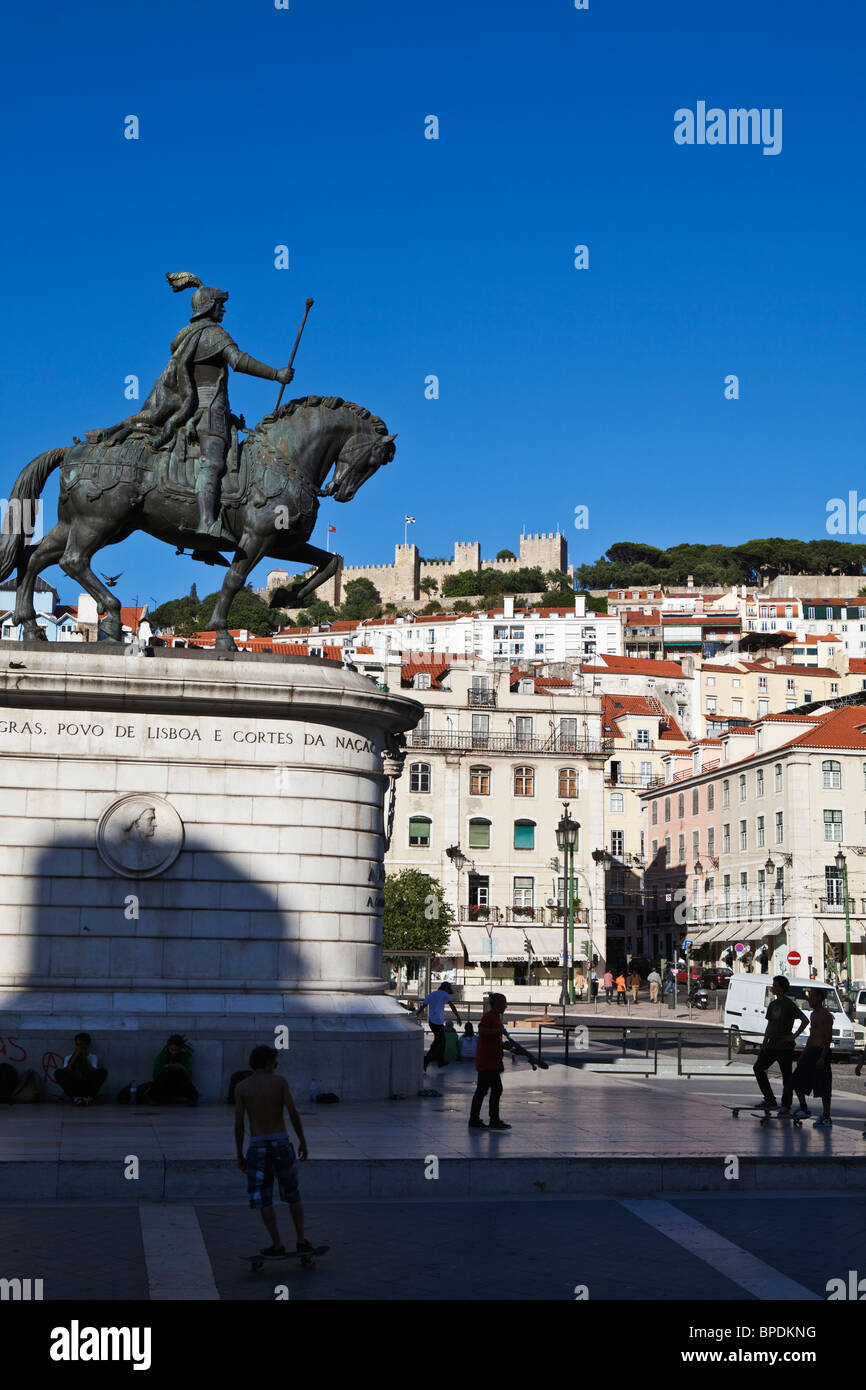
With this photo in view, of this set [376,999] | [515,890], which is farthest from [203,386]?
[515,890]

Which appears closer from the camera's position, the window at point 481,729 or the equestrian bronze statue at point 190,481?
the equestrian bronze statue at point 190,481

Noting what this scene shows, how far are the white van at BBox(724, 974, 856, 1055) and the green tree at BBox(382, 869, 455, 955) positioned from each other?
25.4 m

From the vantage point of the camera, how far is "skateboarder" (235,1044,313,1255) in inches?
422

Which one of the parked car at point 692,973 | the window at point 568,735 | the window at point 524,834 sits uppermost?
the window at point 568,735

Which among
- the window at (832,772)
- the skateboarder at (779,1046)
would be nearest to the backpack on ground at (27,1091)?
the skateboarder at (779,1046)

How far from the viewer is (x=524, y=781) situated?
7500 cm

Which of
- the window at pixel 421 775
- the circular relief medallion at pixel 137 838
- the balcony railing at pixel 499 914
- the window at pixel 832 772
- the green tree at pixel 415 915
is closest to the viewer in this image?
the circular relief medallion at pixel 137 838

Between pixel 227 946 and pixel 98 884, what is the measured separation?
172 cm

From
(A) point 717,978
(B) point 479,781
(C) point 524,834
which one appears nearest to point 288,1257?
(A) point 717,978

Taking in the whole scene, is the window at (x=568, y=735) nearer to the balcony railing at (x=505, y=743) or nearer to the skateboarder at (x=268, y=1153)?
the balcony railing at (x=505, y=743)

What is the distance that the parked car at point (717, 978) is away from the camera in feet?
223

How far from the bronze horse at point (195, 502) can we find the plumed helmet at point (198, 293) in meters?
1.66
